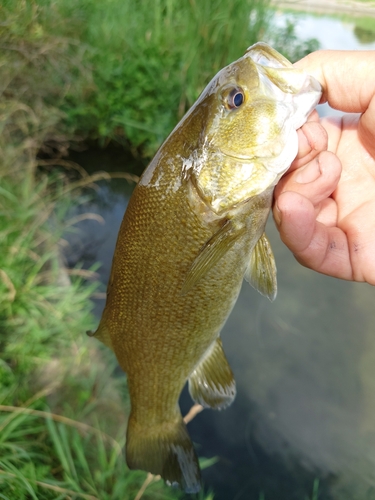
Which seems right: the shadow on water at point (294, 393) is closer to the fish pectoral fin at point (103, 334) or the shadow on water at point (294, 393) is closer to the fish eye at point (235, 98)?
the fish pectoral fin at point (103, 334)

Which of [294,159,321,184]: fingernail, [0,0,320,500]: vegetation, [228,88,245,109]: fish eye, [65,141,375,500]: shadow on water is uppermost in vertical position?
[228,88,245,109]: fish eye

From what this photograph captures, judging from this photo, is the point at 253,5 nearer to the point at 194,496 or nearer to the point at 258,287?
the point at 258,287

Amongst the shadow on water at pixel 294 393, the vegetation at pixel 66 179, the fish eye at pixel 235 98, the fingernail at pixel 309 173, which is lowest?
the shadow on water at pixel 294 393

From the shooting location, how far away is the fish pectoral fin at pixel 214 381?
145 cm

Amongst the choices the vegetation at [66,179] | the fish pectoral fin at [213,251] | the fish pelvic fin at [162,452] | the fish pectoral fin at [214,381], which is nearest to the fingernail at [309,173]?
the fish pectoral fin at [213,251]

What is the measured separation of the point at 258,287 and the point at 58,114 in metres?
3.83

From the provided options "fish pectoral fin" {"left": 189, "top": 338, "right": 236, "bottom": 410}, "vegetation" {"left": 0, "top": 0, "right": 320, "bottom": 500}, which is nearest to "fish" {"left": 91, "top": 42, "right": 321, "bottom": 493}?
"fish pectoral fin" {"left": 189, "top": 338, "right": 236, "bottom": 410}

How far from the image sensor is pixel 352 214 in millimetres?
1421

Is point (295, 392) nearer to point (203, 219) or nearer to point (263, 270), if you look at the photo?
point (263, 270)

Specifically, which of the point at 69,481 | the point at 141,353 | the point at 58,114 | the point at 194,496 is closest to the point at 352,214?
the point at 141,353

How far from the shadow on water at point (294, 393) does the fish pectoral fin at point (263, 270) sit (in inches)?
74.8

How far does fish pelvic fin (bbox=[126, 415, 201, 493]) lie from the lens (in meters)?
1.42

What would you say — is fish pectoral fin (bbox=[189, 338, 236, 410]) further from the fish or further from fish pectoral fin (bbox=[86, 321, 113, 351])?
fish pectoral fin (bbox=[86, 321, 113, 351])

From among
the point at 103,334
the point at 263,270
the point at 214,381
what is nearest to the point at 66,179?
the point at 103,334
